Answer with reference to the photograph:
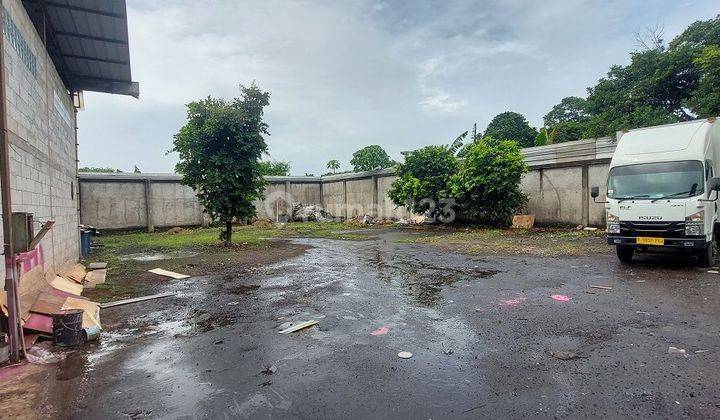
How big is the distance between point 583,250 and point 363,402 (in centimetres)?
936

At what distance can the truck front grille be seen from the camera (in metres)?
7.13

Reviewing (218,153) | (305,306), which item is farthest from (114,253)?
(305,306)

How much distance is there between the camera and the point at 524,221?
16.2m

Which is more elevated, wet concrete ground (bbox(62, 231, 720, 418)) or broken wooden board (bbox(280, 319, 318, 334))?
broken wooden board (bbox(280, 319, 318, 334))

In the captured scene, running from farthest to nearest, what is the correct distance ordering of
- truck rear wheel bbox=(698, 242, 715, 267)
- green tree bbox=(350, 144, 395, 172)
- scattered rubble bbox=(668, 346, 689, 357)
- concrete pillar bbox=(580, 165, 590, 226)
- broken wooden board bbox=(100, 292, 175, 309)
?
green tree bbox=(350, 144, 395, 172), concrete pillar bbox=(580, 165, 590, 226), truck rear wheel bbox=(698, 242, 715, 267), broken wooden board bbox=(100, 292, 175, 309), scattered rubble bbox=(668, 346, 689, 357)

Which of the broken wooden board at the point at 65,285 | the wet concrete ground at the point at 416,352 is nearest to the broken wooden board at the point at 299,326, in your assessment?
the wet concrete ground at the point at 416,352

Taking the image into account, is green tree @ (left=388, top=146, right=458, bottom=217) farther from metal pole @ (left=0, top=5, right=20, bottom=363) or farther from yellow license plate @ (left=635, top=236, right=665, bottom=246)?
metal pole @ (left=0, top=5, right=20, bottom=363)

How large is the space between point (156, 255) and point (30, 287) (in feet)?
20.9

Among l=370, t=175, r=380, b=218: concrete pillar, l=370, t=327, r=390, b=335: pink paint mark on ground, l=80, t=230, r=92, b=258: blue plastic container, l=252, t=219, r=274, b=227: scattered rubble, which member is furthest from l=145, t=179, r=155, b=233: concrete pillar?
l=370, t=327, r=390, b=335: pink paint mark on ground

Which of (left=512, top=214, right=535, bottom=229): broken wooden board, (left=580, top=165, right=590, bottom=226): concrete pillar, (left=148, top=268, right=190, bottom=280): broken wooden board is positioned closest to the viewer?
(left=148, top=268, right=190, bottom=280): broken wooden board

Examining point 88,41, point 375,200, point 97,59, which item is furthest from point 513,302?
point 375,200

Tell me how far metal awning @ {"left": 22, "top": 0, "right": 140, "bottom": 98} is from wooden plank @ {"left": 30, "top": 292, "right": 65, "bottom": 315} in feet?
17.0

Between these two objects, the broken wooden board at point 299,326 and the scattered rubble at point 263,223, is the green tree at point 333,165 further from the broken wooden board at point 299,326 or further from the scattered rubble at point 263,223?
the broken wooden board at point 299,326

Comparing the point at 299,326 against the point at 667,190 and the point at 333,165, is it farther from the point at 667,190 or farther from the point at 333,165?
the point at 333,165
